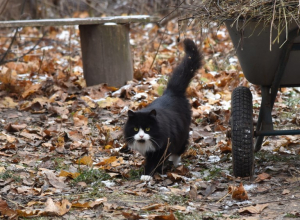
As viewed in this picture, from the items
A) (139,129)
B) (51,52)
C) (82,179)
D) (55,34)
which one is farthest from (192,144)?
(55,34)

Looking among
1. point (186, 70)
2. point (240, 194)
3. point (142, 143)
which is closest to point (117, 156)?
point (142, 143)

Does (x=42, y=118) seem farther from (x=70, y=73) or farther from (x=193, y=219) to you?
(x=193, y=219)

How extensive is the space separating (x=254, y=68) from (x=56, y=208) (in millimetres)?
1694

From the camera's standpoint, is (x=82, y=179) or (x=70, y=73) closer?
(x=82, y=179)

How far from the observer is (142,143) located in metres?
3.83

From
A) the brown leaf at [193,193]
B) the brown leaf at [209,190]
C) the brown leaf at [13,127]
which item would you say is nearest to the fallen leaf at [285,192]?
the brown leaf at [209,190]

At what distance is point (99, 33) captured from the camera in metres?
6.49

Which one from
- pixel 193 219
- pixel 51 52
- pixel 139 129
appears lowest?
pixel 193 219

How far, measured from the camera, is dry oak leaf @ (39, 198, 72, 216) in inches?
112

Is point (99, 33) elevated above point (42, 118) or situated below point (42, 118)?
→ above

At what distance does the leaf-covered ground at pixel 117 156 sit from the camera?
3.03 m

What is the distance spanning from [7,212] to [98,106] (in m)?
3.10

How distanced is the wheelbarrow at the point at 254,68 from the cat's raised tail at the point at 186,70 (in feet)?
2.19

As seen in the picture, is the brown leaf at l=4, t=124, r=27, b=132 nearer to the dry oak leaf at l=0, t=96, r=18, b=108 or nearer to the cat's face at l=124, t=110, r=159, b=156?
the dry oak leaf at l=0, t=96, r=18, b=108
